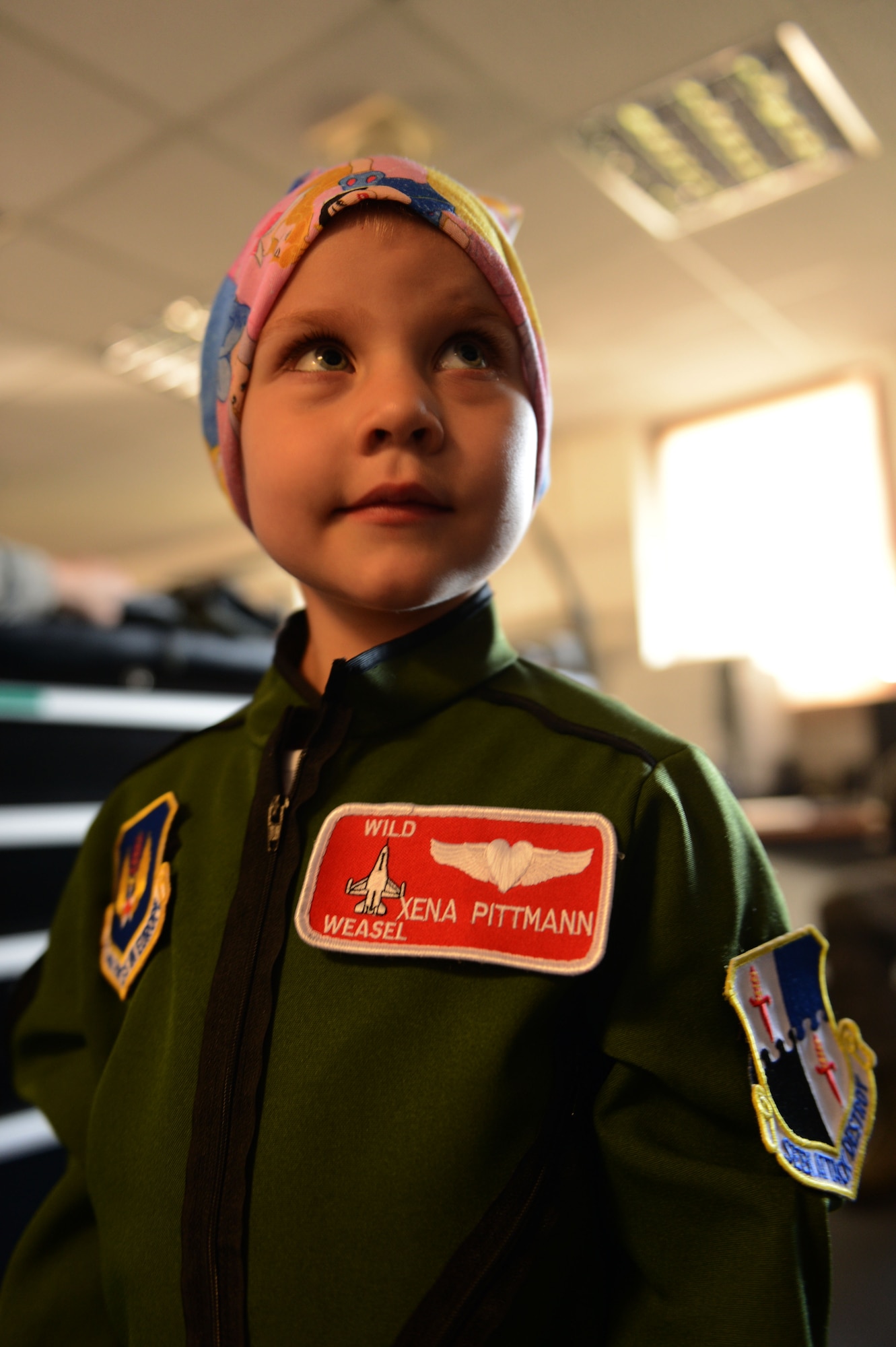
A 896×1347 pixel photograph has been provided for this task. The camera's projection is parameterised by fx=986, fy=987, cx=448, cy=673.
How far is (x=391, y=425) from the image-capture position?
0.55m

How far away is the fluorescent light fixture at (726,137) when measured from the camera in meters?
2.21

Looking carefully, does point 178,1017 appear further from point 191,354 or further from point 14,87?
point 191,354

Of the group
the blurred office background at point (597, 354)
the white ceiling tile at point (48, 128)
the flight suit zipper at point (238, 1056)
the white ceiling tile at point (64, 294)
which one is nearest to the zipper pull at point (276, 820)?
the flight suit zipper at point (238, 1056)

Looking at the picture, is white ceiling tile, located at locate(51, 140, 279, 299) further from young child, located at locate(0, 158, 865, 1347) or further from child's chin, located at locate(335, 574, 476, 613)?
child's chin, located at locate(335, 574, 476, 613)

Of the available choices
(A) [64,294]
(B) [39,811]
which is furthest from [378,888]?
(A) [64,294]

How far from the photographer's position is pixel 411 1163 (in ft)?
1.70

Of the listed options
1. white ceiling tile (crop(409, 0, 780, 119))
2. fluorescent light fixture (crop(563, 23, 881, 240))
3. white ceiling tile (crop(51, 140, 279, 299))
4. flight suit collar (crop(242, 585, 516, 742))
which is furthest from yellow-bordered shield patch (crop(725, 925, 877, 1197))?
white ceiling tile (crop(51, 140, 279, 299))

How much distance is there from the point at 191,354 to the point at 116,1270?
345cm

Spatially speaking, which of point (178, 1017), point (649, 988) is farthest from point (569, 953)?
point (178, 1017)

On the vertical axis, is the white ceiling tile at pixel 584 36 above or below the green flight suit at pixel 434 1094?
above

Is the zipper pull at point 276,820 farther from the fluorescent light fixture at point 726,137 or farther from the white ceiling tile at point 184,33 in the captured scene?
the fluorescent light fixture at point 726,137

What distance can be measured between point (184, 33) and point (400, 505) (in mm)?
1882

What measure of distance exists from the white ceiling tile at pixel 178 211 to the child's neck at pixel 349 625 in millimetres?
2077

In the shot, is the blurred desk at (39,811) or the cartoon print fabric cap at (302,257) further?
the blurred desk at (39,811)
